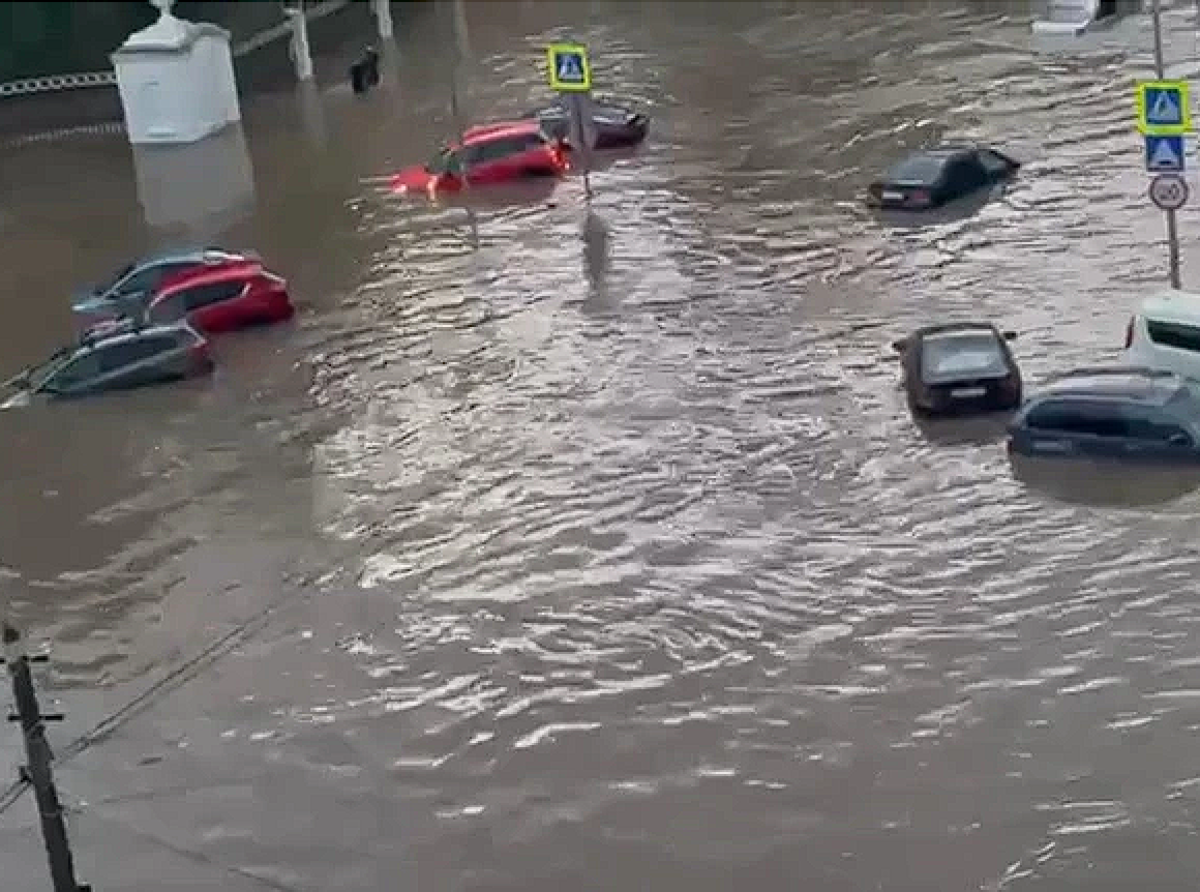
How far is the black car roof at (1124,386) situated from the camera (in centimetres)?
2453

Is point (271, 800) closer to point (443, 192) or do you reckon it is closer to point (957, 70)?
point (443, 192)

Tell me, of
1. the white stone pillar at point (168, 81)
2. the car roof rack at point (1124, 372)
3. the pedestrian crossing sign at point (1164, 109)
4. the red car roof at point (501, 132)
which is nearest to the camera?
the car roof rack at point (1124, 372)

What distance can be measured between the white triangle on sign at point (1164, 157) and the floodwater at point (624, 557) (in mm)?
2940

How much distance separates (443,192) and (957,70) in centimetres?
1153

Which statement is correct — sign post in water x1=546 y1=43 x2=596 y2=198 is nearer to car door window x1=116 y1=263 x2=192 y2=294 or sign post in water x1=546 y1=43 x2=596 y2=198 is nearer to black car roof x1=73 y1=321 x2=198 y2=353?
car door window x1=116 y1=263 x2=192 y2=294

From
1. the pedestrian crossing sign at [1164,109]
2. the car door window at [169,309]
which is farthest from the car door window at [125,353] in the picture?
the pedestrian crossing sign at [1164,109]

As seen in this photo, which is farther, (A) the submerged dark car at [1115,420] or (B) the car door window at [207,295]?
(B) the car door window at [207,295]

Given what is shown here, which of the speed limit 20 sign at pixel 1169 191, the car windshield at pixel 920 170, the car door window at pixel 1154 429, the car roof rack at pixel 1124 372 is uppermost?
the speed limit 20 sign at pixel 1169 191

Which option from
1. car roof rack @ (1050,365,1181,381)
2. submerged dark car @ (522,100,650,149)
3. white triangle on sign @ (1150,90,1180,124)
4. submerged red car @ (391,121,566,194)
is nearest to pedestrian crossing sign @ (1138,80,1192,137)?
white triangle on sign @ (1150,90,1180,124)

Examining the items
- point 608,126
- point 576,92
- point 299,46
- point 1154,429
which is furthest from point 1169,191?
point 299,46

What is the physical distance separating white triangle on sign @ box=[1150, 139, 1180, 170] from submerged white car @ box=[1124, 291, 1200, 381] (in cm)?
160

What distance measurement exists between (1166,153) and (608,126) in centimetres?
1599

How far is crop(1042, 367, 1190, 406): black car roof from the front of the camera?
24531 mm

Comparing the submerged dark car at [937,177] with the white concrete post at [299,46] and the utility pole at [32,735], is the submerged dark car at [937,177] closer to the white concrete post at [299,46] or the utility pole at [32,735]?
the white concrete post at [299,46]
